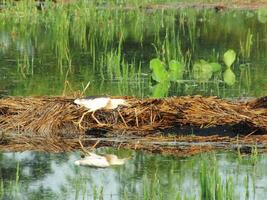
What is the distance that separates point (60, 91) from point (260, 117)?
3433mm

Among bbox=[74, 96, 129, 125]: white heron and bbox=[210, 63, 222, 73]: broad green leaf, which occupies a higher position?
bbox=[210, 63, 222, 73]: broad green leaf

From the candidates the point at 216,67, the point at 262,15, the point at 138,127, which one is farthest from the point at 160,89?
the point at 262,15

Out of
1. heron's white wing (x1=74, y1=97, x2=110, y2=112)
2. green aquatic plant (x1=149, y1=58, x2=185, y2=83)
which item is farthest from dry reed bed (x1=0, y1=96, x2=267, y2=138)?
green aquatic plant (x1=149, y1=58, x2=185, y2=83)

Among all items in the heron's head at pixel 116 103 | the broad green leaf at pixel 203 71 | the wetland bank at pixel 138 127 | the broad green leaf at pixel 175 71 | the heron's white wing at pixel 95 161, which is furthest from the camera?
the broad green leaf at pixel 203 71

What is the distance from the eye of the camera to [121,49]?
51.6ft

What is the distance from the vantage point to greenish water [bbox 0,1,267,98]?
1180 cm

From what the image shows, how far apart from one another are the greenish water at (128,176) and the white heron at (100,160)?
2.9 inches

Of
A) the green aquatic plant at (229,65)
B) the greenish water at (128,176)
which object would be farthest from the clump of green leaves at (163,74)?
the greenish water at (128,176)

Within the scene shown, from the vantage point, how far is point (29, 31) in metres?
18.6

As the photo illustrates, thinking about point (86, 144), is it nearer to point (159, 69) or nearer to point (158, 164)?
point (158, 164)

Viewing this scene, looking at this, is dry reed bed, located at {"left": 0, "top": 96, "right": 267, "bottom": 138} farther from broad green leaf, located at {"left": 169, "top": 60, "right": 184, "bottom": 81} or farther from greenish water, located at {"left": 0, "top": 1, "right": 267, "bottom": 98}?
broad green leaf, located at {"left": 169, "top": 60, "right": 184, "bottom": 81}

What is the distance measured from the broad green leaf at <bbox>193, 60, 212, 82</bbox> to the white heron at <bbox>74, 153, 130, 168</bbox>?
441cm

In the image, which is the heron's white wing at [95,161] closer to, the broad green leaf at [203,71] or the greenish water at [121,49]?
the greenish water at [121,49]

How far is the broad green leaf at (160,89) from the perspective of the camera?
10820 mm
